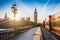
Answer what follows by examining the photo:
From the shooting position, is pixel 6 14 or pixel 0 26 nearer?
pixel 6 14

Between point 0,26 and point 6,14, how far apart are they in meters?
2.91

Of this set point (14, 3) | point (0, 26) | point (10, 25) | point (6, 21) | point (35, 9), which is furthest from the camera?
point (10, 25)

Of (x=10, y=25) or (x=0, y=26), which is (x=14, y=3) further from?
(x=10, y=25)

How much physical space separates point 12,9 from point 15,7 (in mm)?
360

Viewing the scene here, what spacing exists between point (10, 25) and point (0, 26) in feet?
11.5

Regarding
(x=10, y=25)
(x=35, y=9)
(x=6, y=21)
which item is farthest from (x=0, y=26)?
(x=35, y=9)

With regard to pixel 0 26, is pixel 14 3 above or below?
above

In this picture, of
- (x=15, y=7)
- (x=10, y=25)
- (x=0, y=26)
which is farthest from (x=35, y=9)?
(x=10, y=25)

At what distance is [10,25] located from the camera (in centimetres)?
2323

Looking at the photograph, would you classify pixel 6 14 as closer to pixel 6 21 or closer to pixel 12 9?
pixel 12 9

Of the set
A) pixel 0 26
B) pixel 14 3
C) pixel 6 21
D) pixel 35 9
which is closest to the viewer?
pixel 14 3

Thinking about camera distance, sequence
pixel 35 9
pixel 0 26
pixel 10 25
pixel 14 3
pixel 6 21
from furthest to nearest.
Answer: pixel 10 25
pixel 6 21
pixel 0 26
pixel 35 9
pixel 14 3

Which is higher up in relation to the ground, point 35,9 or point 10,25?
point 35,9

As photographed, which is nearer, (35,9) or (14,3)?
(14,3)
